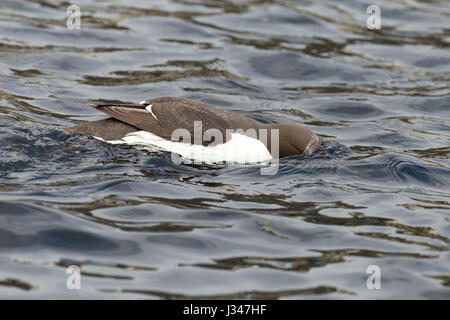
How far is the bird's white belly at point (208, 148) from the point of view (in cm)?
809

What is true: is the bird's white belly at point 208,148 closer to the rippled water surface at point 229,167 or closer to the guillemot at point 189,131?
the guillemot at point 189,131

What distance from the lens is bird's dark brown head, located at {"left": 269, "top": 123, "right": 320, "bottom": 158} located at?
28.0ft

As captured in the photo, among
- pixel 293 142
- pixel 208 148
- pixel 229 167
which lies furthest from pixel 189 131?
pixel 293 142

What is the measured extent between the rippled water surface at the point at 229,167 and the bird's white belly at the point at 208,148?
0.40ft

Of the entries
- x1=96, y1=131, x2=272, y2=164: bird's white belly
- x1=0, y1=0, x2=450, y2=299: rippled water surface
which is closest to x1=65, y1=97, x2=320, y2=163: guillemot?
x1=96, y1=131, x2=272, y2=164: bird's white belly

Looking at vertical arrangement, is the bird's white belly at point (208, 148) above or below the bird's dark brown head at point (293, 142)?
below

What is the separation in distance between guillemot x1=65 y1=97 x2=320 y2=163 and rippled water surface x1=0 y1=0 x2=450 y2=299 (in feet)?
0.55

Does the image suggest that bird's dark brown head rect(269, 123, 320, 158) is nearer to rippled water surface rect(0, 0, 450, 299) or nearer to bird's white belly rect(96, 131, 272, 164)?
rippled water surface rect(0, 0, 450, 299)

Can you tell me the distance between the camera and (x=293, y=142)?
854cm

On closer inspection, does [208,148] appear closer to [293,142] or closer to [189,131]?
[189,131]

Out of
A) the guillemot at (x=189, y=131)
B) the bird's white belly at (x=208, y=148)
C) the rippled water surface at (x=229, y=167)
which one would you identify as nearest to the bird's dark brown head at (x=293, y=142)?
the guillemot at (x=189, y=131)

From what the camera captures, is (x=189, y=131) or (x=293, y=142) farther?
(x=293, y=142)

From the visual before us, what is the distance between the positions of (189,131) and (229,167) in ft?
1.91
